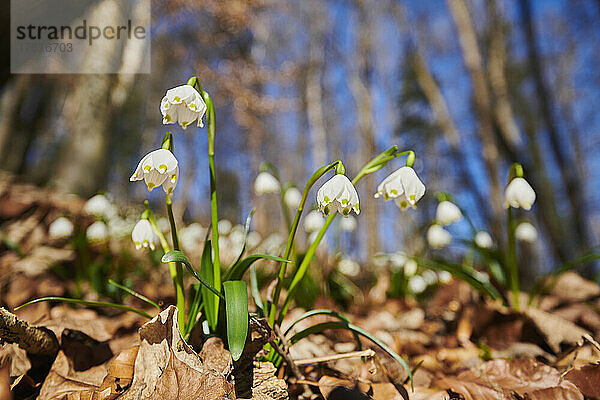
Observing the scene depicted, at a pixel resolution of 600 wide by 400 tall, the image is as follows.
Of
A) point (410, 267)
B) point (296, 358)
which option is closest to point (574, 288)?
point (410, 267)

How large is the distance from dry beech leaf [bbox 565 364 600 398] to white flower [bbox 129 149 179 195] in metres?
1.17

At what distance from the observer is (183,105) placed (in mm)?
1043

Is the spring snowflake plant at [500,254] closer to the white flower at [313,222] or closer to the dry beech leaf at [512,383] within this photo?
the dry beech leaf at [512,383]

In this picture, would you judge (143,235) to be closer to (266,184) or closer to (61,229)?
(266,184)

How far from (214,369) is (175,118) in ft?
2.10

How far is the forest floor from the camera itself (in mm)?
910

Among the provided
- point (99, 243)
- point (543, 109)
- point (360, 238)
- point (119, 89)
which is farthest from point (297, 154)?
point (99, 243)

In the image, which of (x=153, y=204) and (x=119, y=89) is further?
(x=153, y=204)

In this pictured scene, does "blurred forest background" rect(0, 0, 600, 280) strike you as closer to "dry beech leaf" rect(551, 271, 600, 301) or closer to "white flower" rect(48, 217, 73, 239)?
"dry beech leaf" rect(551, 271, 600, 301)

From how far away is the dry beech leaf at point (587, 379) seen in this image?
1.03 metres

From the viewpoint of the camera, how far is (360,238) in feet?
43.8

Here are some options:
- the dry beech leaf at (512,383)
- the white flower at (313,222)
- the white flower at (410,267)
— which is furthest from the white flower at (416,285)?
the dry beech leaf at (512,383)

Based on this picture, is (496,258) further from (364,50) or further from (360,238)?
(360,238)

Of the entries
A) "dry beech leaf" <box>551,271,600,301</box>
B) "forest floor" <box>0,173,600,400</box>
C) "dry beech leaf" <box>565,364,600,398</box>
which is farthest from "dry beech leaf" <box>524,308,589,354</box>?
"dry beech leaf" <box>551,271,600,301</box>
